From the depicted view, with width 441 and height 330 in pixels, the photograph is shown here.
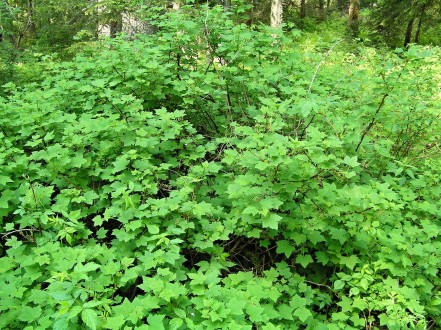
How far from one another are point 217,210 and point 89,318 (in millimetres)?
1509

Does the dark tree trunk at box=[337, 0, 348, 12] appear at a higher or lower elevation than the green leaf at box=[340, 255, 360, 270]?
higher

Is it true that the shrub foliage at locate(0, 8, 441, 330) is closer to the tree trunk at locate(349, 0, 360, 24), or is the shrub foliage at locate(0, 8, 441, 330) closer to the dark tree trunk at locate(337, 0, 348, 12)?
the tree trunk at locate(349, 0, 360, 24)

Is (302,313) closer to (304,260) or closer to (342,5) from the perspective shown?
(304,260)

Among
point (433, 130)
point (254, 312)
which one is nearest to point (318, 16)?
point (433, 130)

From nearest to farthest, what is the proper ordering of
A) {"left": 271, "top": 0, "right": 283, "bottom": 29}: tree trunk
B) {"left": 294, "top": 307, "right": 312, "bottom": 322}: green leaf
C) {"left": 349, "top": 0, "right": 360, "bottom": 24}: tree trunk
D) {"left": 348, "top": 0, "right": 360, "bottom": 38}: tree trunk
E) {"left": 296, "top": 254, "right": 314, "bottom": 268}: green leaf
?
{"left": 294, "top": 307, "right": 312, "bottom": 322}: green leaf, {"left": 296, "top": 254, "right": 314, "bottom": 268}: green leaf, {"left": 271, "top": 0, "right": 283, "bottom": 29}: tree trunk, {"left": 348, "top": 0, "right": 360, "bottom": 38}: tree trunk, {"left": 349, "top": 0, "right": 360, "bottom": 24}: tree trunk

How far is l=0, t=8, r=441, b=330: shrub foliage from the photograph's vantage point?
2619mm

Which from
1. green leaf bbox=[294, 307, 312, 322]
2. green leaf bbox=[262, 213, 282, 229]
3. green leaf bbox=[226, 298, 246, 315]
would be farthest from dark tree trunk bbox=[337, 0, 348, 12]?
green leaf bbox=[226, 298, 246, 315]

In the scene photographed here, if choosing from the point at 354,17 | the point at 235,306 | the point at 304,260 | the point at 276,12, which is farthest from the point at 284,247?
the point at 354,17

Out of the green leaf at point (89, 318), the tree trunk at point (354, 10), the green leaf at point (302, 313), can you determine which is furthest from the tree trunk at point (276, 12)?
the green leaf at point (89, 318)

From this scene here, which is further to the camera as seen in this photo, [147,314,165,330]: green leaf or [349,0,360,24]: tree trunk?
[349,0,360,24]: tree trunk

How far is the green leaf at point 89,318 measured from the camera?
84.9 inches

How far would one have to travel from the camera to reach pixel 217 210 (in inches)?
133

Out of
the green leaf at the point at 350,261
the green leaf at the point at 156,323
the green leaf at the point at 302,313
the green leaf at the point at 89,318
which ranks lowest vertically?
the green leaf at the point at 302,313

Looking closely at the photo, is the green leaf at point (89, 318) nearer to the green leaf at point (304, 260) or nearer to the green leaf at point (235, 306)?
the green leaf at point (235, 306)
